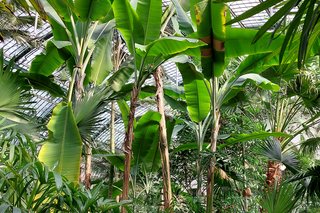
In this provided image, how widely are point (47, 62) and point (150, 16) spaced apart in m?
1.71

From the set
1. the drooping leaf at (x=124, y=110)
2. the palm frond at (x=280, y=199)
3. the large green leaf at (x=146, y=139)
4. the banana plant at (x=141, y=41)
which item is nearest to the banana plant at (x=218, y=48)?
the banana plant at (x=141, y=41)

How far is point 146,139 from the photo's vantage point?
17.9ft

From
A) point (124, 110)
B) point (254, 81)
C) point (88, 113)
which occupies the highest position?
point (254, 81)

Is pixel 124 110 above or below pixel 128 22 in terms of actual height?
below

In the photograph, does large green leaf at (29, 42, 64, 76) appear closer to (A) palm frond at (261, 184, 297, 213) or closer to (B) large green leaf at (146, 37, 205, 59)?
(B) large green leaf at (146, 37, 205, 59)

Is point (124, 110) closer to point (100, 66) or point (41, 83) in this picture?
point (100, 66)

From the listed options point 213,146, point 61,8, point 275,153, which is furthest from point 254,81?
point 61,8

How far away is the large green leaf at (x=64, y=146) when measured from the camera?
11.8 feet

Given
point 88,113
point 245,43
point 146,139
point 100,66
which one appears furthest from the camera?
point 146,139

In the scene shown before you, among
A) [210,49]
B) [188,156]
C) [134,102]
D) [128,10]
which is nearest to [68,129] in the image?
[134,102]

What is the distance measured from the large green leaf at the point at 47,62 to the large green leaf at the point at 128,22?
4.26ft

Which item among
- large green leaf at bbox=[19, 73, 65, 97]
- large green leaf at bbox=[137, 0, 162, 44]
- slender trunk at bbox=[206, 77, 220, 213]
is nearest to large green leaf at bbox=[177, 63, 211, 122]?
slender trunk at bbox=[206, 77, 220, 213]

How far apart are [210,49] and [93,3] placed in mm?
1267

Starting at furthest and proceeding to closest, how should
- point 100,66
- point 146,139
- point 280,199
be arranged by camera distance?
point 146,139
point 100,66
point 280,199
